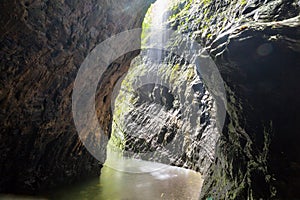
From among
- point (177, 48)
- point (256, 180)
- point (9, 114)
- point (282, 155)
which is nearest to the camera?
point (282, 155)

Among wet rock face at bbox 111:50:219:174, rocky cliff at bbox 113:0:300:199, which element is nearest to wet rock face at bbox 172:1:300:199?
rocky cliff at bbox 113:0:300:199

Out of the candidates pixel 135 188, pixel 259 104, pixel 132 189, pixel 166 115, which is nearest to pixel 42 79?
pixel 132 189

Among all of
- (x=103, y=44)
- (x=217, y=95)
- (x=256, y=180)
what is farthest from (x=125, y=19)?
(x=256, y=180)

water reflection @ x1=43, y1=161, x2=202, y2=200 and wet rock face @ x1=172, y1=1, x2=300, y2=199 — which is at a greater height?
wet rock face @ x1=172, y1=1, x2=300, y2=199

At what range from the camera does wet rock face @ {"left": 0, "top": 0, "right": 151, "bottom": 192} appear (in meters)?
5.73

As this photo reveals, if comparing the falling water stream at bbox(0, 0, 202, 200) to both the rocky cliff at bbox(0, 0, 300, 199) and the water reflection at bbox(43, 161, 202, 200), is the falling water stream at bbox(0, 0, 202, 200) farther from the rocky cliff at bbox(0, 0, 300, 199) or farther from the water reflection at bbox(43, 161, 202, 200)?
the rocky cliff at bbox(0, 0, 300, 199)

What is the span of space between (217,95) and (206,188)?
2205 mm

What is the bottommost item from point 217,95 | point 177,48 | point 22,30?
point 217,95

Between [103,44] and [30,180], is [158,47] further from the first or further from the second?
[30,180]

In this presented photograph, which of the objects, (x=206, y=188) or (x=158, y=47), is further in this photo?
(x=158, y=47)

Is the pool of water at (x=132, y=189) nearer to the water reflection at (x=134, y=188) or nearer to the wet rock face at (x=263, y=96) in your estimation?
the water reflection at (x=134, y=188)

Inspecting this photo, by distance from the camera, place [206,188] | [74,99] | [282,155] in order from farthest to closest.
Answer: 1. [74,99]
2. [206,188]
3. [282,155]

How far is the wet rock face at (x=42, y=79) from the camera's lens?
5727 millimetres

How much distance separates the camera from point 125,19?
8.60 meters
